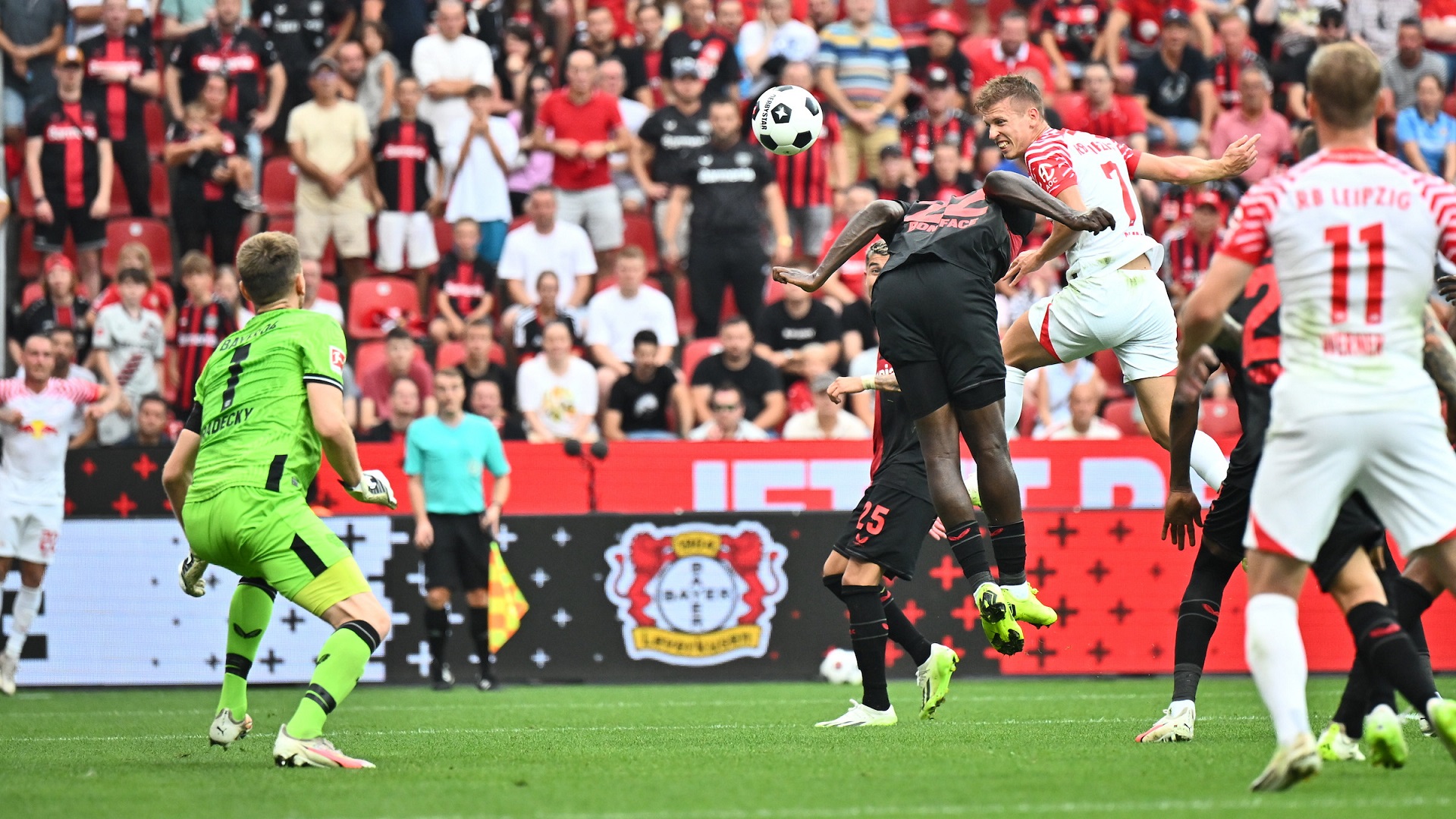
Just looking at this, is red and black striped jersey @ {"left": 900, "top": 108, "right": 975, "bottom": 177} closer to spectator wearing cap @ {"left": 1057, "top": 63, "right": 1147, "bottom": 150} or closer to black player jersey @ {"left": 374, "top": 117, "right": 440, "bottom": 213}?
spectator wearing cap @ {"left": 1057, "top": 63, "right": 1147, "bottom": 150}

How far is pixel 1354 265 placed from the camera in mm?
5551

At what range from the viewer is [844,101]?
18.1 metres

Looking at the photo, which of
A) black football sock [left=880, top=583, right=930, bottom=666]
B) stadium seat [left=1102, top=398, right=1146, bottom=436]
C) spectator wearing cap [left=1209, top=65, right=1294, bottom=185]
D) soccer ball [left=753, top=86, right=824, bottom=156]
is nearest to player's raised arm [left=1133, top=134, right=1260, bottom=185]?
soccer ball [left=753, top=86, right=824, bottom=156]

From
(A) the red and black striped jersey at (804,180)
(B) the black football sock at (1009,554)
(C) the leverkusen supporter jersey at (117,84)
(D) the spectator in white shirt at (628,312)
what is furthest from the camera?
(A) the red and black striped jersey at (804,180)

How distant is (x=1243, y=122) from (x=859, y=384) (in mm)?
10725

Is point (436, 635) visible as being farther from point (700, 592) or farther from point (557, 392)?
point (557, 392)

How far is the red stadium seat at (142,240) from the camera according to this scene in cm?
1742

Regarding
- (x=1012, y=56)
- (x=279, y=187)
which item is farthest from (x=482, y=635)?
(x=1012, y=56)

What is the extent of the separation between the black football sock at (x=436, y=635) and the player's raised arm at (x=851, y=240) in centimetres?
625

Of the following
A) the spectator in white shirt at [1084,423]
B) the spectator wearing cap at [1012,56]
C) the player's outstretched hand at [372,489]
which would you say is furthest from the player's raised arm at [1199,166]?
the spectator wearing cap at [1012,56]

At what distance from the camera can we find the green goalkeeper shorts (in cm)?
693

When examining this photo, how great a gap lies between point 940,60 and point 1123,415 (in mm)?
4874

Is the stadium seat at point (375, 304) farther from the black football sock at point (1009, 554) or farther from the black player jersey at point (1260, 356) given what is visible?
the black player jersey at point (1260, 356)

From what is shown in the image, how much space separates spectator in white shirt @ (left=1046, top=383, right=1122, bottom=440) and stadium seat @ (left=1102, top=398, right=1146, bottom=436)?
0.91 meters
